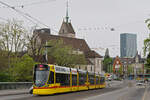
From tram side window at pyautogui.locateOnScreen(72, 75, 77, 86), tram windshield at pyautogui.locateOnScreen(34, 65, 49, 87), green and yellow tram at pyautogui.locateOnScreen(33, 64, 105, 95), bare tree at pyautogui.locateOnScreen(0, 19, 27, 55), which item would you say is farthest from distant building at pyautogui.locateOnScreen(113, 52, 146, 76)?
tram windshield at pyautogui.locateOnScreen(34, 65, 49, 87)

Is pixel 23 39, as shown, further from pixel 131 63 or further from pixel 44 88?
pixel 131 63

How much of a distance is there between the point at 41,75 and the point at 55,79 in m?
1.66

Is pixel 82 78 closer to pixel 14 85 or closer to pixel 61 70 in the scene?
pixel 14 85

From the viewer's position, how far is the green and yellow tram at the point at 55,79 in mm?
25438

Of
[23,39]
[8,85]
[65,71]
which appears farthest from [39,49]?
[65,71]

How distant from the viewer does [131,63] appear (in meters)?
196

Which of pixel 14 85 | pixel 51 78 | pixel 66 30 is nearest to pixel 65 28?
pixel 66 30

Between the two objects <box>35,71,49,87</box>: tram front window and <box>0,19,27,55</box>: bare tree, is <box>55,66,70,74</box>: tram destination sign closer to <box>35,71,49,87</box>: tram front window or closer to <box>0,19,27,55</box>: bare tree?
<box>35,71,49,87</box>: tram front window

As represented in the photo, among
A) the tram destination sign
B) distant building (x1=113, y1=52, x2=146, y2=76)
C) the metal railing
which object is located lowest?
the metal railing

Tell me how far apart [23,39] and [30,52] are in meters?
6.63

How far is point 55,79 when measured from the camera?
27.1 metres

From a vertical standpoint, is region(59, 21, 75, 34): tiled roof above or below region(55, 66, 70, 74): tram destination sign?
above

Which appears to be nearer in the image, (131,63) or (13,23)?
(13,23)

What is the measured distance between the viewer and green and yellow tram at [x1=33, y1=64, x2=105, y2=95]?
2544 centimetres
